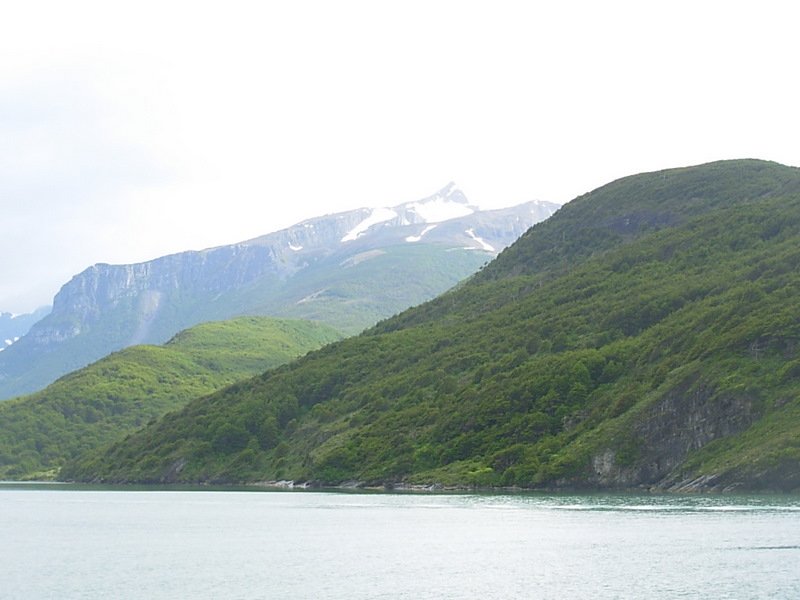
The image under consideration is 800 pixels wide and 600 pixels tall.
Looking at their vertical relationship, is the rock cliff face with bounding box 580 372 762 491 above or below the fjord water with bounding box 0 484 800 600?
above

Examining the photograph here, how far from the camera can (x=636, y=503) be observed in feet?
433

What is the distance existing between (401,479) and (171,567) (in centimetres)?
11343

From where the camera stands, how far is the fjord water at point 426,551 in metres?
73.7

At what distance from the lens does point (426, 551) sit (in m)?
94.7

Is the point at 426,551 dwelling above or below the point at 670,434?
below

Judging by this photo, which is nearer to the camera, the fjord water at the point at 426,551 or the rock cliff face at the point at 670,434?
the fjord water at the point at 426,551

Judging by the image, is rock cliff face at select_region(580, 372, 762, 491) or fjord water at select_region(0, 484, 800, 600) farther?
rock cliff face at select_region(580, 372, 762, 491)

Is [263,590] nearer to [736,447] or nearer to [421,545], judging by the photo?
[421,545]

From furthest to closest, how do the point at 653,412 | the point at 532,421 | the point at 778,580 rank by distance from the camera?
1. the point at 532,421
2. the point at 653,412
3. the point at 778,580

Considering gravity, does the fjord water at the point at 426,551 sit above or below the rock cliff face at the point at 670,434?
below

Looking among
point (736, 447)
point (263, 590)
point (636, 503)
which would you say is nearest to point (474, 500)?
point (636, 503)

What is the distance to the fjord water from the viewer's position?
73.7 m

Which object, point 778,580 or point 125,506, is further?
point 125,506

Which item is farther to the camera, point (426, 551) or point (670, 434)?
point (670, 434)
